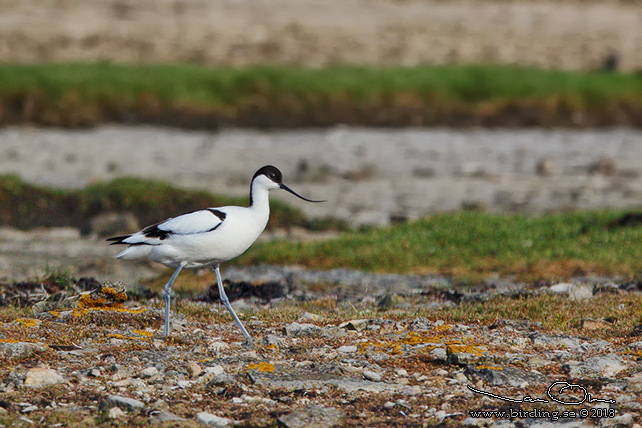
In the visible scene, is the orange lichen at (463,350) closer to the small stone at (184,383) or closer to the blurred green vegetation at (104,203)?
the small stone at (184,383)

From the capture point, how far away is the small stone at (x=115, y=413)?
19.9 ft

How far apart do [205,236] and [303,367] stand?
5.00 ft

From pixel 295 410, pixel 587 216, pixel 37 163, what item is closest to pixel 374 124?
pixel 37 163

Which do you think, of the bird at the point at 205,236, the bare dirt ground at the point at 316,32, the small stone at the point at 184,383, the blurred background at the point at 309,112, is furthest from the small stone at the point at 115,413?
the bare dirt ground at the point at 316,32

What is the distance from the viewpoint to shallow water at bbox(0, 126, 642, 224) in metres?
19.8

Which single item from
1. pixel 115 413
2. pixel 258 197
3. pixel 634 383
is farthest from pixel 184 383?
pixel 634 383

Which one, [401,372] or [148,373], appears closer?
[148,373]

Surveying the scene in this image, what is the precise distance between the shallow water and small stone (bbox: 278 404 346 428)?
11.0 m

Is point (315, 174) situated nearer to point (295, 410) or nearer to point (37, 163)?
point (37, 163)

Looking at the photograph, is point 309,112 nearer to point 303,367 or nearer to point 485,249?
point 485,249

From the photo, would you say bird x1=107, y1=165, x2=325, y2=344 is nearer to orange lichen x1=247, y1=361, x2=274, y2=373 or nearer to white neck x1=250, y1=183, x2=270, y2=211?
white neck x1=250, y1=183, x2=270, y2=211

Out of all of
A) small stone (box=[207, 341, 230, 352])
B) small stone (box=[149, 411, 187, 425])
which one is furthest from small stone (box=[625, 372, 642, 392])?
small stone (box=[149, 411, 187, 425])

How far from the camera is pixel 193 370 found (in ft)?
22.8

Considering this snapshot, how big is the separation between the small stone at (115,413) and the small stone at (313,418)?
113 centimetres
